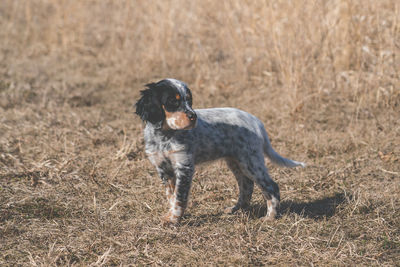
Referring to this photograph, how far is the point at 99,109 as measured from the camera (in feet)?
22.7

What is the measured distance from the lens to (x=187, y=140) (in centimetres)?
349

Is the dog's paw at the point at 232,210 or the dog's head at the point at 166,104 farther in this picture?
the dog's paw at the point at 232,210

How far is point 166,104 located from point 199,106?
138 inches

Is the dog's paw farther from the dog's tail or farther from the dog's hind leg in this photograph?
the dog's tail

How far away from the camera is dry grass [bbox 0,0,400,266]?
3.37m

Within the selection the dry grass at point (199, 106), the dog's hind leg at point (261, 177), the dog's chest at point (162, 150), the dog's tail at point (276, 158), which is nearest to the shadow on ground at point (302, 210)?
the dry grass at point (199, 106)

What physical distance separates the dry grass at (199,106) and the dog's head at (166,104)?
0.80m

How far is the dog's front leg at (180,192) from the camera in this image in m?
3.46

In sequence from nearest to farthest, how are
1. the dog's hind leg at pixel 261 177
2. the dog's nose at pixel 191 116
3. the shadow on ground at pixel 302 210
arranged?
the dog's nose at pixel 191 116
the dog's hind leg at pixel 261 177
the shadow on ground at pixel 302 210

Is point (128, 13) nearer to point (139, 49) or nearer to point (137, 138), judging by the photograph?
point (139, 49)

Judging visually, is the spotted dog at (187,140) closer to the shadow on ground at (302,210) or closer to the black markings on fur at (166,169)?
the black markings on fur at (166,169)

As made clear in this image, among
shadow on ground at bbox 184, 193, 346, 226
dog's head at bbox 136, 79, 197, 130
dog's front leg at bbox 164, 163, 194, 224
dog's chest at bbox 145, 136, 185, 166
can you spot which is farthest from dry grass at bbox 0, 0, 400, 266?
dog's head at bbox 136, 79, 197, 130

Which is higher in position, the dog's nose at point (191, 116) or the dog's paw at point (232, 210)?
the dog's nose at point (191, 116)

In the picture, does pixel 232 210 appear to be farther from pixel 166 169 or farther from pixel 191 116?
pixel 191 116
